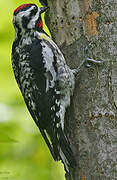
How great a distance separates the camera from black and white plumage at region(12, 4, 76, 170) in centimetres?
264

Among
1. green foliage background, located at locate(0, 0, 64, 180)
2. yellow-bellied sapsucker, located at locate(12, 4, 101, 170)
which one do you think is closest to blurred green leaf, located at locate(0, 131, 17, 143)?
green foliage background, located at locate(0, 0, 64, 180)

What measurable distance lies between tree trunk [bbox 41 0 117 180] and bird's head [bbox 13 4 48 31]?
453mm

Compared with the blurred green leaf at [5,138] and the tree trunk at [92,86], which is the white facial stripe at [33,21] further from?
the blurred green leaf at [5,138]

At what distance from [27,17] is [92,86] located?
48.3 inches

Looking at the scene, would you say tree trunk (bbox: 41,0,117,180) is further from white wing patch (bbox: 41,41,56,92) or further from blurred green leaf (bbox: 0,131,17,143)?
blurred green leaf (bbox: 0,131,17,143)

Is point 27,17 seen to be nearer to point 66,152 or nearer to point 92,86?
point 92,86

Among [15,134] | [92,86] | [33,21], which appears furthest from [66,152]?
[33,21]

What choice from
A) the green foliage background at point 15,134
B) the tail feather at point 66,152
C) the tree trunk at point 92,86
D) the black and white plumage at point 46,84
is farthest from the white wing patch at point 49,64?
the green foliage background at point 15,134

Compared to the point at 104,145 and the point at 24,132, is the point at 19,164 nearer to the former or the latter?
the point at 24,132

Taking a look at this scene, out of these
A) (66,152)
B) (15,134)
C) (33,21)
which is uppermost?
(33,21)

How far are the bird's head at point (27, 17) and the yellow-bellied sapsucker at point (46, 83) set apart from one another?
0.03m

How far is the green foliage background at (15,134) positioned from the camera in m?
3.27

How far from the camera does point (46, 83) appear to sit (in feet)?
9.15

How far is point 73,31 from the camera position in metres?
2.58
